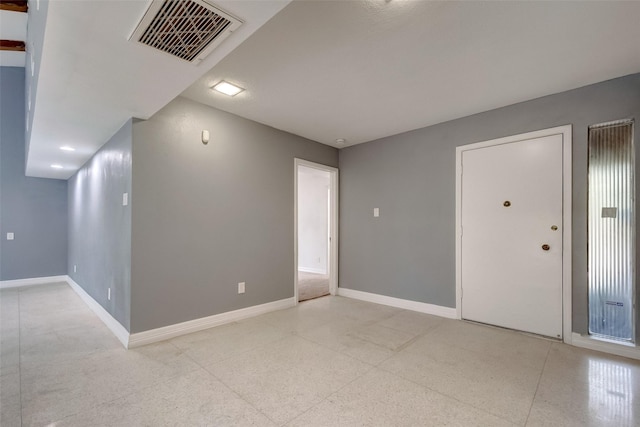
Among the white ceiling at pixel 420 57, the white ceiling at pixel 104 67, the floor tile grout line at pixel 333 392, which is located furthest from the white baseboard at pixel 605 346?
the white ceiling at pixel 104 67

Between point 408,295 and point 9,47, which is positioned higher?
point 9,47

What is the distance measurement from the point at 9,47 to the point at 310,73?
532cm

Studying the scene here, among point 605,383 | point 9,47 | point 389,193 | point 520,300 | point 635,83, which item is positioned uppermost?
point 9,47

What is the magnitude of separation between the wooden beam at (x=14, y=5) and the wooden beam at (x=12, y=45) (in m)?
1.96

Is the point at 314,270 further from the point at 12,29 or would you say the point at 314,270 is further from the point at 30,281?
the point at 12,29

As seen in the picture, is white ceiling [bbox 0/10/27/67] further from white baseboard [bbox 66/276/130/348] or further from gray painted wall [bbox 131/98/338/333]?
white baseboard [bbox 66/276/130/348]

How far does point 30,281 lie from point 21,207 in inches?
56.9

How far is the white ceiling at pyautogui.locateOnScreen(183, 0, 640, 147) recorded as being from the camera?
1.77 meters

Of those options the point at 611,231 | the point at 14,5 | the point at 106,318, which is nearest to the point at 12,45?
the point at 14,5

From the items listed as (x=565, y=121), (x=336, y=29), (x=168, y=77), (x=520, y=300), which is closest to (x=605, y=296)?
(x=520, y=300)

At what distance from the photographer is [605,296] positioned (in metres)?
2.60

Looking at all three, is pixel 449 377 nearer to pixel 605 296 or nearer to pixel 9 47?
pixel 605 296

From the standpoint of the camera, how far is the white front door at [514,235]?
287 cm

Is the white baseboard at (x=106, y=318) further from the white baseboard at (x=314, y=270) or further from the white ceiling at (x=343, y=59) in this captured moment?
the white baseboard at (x=314, y=270)
